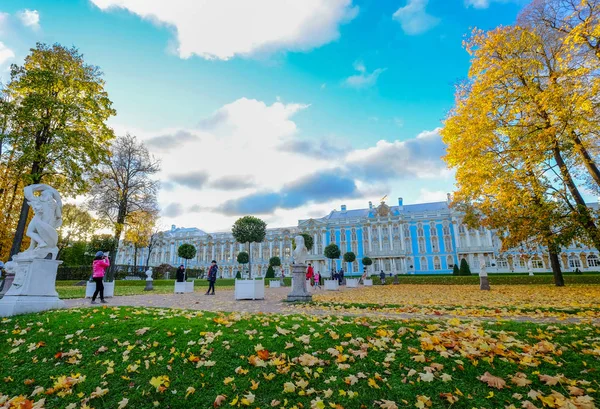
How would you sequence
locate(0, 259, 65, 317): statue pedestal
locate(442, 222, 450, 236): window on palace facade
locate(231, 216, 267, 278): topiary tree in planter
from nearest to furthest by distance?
locate(0, 259, 65, 317): statue pedestal
locate(231, 216, 267, 278): topiary tree in planter
locate(442, 222, 450, 236): window on palace facade

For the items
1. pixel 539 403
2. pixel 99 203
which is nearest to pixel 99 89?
pixel 99 203

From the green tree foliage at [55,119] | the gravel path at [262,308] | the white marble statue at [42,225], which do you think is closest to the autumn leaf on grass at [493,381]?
the gravel path at [262,308]

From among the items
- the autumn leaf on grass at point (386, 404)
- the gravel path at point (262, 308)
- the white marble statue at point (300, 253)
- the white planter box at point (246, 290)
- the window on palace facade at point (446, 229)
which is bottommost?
the autumn leaf on grass at point (386, 404)

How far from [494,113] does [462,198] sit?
4268 millimetres

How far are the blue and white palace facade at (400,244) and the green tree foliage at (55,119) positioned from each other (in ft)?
120

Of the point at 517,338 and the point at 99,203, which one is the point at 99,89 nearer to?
the point at 99,203

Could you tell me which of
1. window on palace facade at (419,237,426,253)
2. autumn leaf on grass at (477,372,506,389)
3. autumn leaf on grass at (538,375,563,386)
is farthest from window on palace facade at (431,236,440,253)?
autumn leaf on grass at (477,372,506,389)

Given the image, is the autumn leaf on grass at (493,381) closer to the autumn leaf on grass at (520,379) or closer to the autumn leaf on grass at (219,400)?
the autumn leaf on grass at (520,379)

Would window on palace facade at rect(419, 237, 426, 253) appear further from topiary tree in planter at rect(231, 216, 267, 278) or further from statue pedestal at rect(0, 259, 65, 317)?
statue pedestal at rect(0, 259, 65, 317)

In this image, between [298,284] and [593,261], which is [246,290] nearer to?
[298,284]

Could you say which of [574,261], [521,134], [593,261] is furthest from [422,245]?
[521,134]

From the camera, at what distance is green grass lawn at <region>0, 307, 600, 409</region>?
→ 3510 mm

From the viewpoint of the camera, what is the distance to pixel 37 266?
7805mm

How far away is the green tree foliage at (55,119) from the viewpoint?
1394 centimetres
